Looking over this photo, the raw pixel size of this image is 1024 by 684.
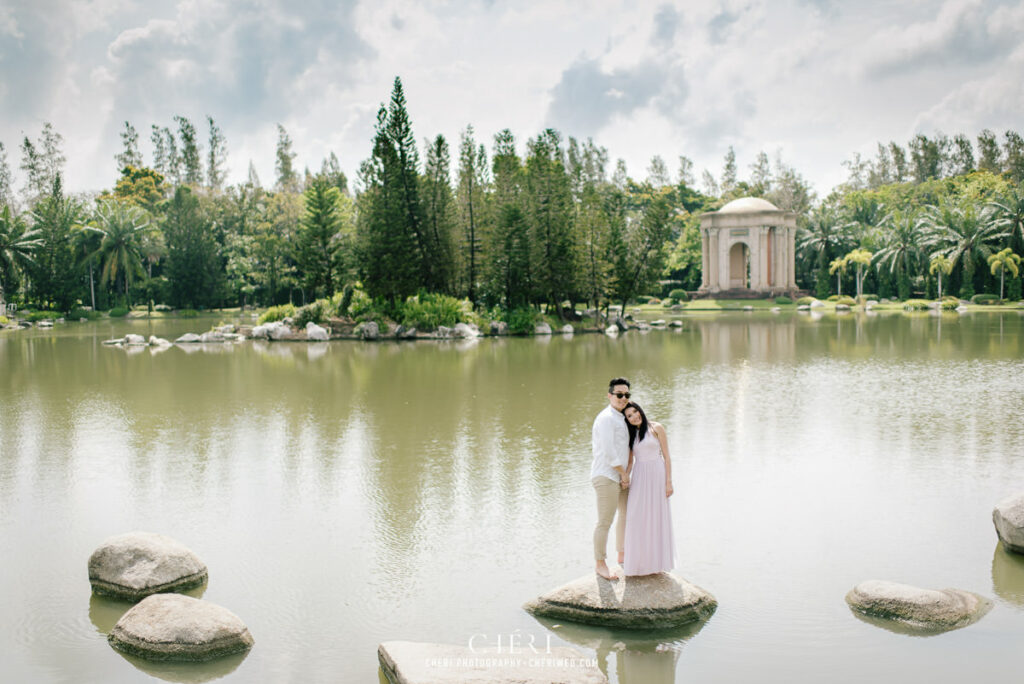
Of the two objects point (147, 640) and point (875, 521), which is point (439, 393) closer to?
point (875, 521)

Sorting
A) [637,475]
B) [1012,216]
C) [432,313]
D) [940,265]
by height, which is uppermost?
[1012,216]

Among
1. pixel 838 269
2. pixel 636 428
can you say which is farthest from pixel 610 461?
pixel 838 269

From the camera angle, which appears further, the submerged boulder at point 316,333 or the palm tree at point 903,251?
the palm tree at point 903,251

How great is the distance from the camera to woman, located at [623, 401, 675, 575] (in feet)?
18.1

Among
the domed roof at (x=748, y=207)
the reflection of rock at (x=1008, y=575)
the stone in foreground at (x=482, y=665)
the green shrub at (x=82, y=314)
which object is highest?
the domed roof at (x=748, y=207)

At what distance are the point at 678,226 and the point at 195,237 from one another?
36944 mm

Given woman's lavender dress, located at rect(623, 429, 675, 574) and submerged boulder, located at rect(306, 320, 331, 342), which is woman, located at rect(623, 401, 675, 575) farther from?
submerged boulder, located at rect(306, 320, 331, 342)

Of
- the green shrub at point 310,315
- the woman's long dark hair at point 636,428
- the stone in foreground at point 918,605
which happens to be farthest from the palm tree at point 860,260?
the woman's long dark hair at point 636,428

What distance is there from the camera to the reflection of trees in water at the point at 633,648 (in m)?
4.77

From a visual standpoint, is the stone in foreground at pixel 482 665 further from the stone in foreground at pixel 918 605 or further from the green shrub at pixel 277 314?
the green shrub at pixel 277 314

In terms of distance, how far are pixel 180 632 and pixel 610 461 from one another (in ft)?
9.08

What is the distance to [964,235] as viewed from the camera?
48.8 metres

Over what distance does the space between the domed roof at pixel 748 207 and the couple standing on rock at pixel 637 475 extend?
55877 millimetres

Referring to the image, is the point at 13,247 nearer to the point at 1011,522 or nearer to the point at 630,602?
the point at 630,602
